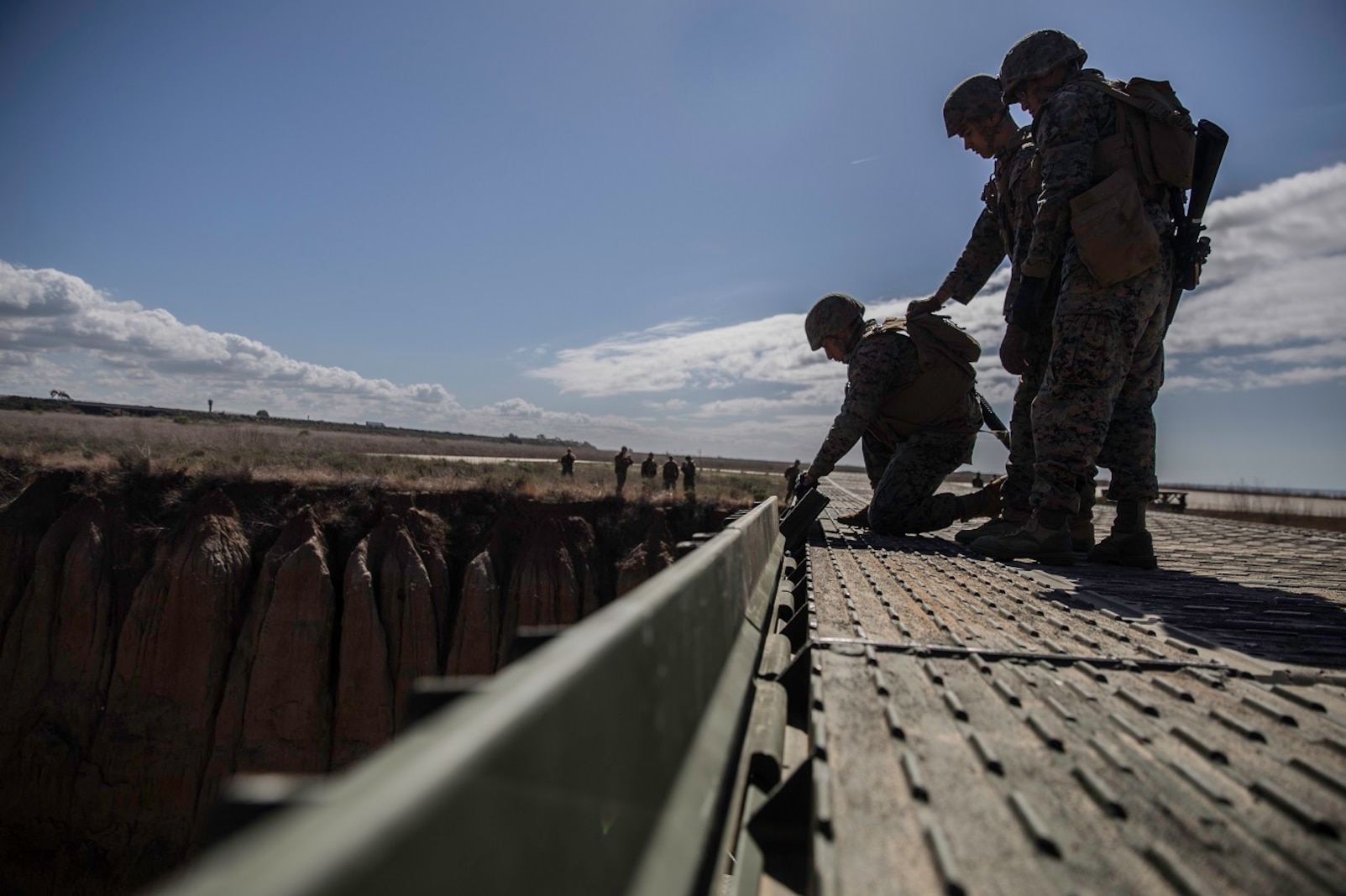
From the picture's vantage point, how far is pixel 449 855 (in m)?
0.52

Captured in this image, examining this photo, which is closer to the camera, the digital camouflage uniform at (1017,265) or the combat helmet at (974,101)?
the digital camouflage uniform at (1017,265)

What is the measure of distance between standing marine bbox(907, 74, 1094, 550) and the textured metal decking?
193cm

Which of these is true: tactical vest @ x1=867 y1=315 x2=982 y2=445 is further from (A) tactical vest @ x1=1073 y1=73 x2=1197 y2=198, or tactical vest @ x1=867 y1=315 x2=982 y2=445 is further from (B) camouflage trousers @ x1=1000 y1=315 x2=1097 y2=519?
(A) tactical vest @ x1=1073 y1=73 x2=1197 y2=198

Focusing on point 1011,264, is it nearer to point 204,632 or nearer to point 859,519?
point 859,519

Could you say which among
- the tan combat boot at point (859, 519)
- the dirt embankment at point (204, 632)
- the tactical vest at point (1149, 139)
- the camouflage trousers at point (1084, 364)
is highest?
the tactical vest at point (1149, 139)

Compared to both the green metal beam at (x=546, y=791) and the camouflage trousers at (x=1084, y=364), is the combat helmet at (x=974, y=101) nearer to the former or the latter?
the camouflage trousers at (x=1084, y=364)

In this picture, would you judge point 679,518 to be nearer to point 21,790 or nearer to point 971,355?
point 971,355

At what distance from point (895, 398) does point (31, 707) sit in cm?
1299

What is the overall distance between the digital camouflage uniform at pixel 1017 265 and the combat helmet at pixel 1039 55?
1.37 ft

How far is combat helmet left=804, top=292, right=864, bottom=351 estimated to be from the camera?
20.1 feet

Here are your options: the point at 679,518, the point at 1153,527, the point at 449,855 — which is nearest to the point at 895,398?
the point at 1153,527

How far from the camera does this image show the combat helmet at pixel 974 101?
5254 millimetres

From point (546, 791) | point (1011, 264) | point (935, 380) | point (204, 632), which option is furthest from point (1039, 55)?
point (204, 632)

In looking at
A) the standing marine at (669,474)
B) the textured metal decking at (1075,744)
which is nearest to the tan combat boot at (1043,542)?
the textured metal decking at (1075,744)
